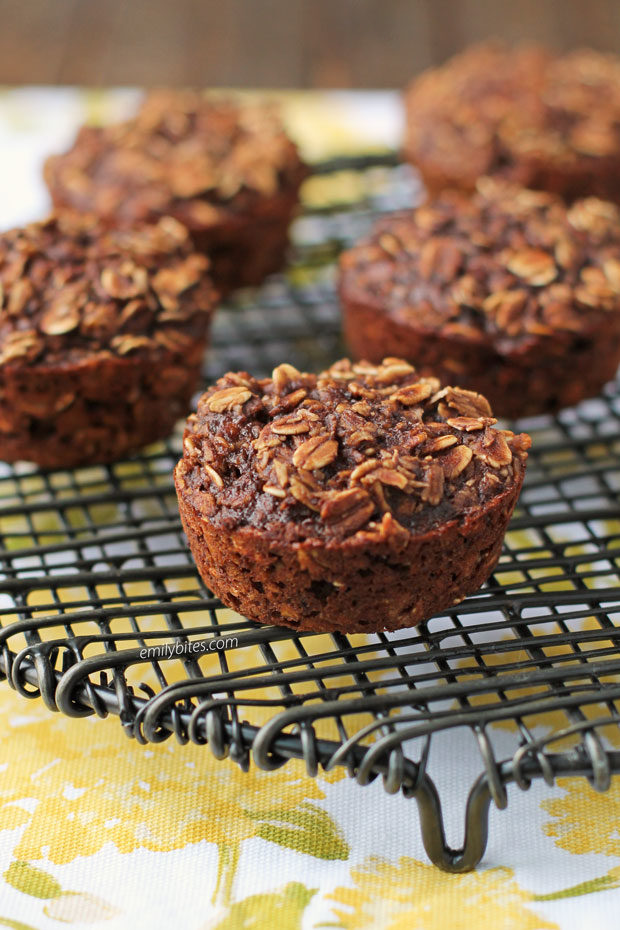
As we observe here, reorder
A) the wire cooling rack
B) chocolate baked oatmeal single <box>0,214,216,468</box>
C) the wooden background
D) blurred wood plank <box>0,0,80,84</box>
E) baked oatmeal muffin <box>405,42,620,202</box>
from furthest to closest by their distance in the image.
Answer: the wooden background
blurred wood plank <box>0,0,80,84</box>
baked oatmeal muffin <box>405,42,620,202</box>
chocolate baked oatmeal single <box>0,214,216,468</box>
the wire cooling rack

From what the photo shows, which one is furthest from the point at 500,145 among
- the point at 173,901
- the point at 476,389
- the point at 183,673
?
the point at 173,901

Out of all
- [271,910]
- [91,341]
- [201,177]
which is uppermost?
→ [201,177]

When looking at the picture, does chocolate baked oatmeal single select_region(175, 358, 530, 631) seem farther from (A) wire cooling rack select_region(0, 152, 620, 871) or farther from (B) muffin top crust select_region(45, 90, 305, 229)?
(B) muffin top crust select_region(45, 90, 305, 229)

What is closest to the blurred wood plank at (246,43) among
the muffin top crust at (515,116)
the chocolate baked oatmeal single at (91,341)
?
the muffin top crust at (515,116)

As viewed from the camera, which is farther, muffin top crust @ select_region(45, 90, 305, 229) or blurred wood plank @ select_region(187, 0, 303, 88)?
blurred wood plank @ select_region(187, 0, 303, 88)

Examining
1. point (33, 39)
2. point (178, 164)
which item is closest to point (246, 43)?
point (33, 39)

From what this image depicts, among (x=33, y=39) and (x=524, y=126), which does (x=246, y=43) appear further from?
(x=524, y=126)

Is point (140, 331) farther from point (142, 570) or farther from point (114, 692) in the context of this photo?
point (114, 692)

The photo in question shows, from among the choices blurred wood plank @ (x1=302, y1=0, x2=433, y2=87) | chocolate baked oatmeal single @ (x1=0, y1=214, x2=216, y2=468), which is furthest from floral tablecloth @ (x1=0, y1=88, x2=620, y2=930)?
blurred wood plank @ (x1=302, y1=0, x2=433, y2=87)
